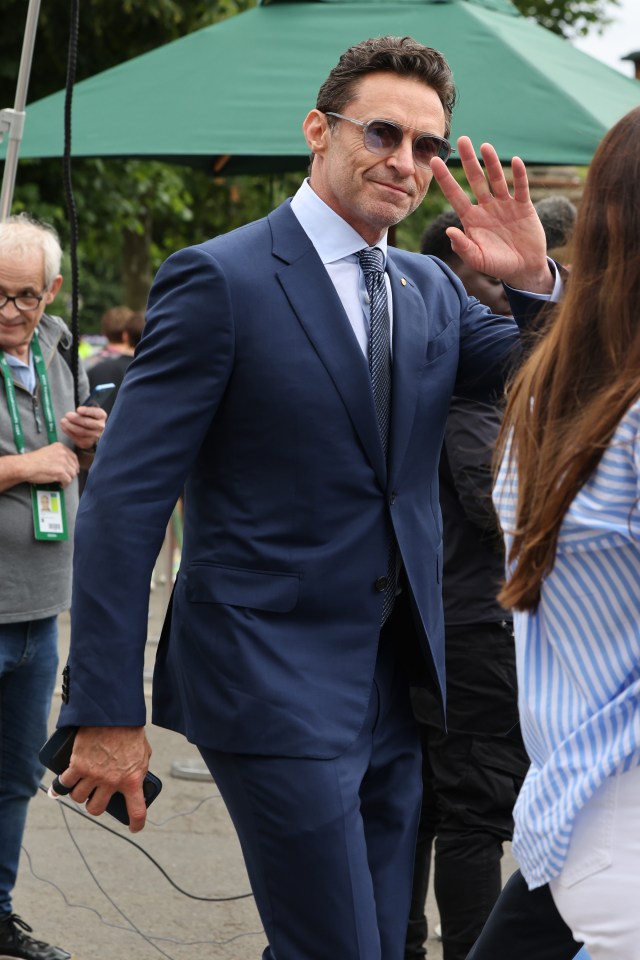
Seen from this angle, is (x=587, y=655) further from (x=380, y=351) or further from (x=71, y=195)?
(x=71, y=195)

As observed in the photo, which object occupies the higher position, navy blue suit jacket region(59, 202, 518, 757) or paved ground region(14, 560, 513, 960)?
navy blue suit jacket region(59, 202, 518, 757)

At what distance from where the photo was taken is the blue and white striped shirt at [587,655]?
1.92 metres

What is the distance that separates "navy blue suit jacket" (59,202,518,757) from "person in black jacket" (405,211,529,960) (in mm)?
944

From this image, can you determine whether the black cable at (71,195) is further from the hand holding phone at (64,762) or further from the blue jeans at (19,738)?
the hand holding phone at (64,762)

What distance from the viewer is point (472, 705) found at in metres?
3.67

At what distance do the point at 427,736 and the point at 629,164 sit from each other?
84.4 inches

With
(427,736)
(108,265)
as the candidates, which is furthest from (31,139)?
(108,265)

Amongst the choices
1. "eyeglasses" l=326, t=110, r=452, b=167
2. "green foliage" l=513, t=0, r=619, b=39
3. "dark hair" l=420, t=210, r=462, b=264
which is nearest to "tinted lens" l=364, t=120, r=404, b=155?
"eyeglasses" l=326, t=110, r=452, b=167

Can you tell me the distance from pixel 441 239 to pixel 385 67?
1.34 meters

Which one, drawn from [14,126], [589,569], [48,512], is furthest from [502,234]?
[14,126]

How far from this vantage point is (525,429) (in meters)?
2.06

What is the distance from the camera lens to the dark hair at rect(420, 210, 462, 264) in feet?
13.6

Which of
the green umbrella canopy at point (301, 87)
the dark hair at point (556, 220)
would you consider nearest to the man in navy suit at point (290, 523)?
the dark hair at point (556, 220)

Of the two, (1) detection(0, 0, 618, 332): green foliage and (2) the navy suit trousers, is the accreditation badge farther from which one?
(1) detection(0, 0, 618, 332): green foliage
